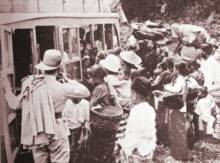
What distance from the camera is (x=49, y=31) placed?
146 inches

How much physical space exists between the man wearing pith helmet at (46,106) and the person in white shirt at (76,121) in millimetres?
34

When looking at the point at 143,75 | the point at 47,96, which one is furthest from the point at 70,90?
the point at 143,75

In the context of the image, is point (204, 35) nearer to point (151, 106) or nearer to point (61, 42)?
point (151, 106)

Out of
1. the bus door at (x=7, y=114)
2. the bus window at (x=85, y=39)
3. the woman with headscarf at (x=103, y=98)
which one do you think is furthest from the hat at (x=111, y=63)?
the bus door at (x=7, y=114)

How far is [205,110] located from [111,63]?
70 centimetres

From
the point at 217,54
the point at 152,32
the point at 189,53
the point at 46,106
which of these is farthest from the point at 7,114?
the point at 217,54

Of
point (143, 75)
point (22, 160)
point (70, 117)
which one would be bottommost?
point (22, 160)

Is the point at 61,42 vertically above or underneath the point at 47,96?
above

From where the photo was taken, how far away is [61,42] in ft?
12.2

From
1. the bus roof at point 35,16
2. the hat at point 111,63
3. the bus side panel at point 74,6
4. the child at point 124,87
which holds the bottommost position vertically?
the child at point 124,87

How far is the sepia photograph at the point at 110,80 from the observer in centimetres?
364

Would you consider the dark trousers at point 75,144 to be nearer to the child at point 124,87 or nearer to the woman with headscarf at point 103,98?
the woman with headscarf at point 103,98

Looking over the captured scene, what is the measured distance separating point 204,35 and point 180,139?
0.70 meters

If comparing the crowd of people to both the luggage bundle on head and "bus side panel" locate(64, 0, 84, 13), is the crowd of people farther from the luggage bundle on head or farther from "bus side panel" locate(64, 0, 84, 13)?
"bus side panel" locate(64, 0, 84, 13)
